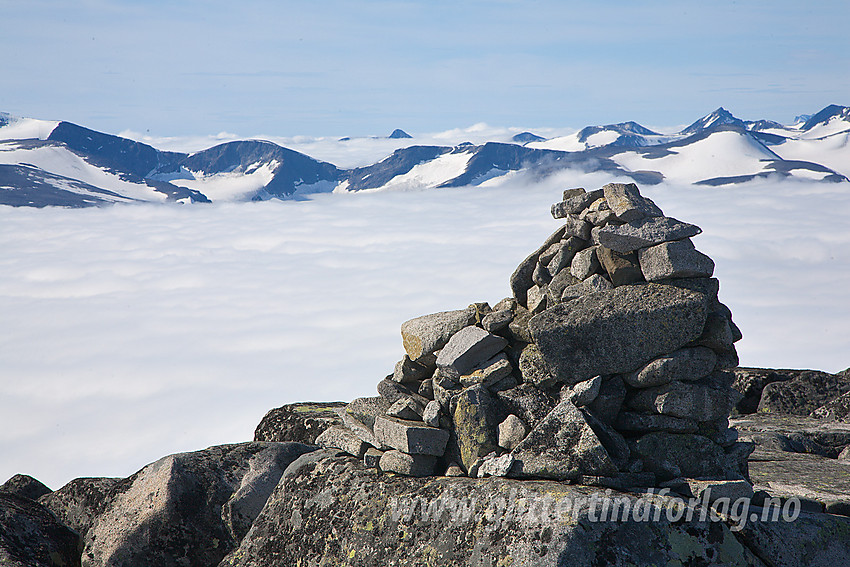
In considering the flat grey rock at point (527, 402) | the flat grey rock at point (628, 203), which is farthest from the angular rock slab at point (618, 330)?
the flat grey rock at point (628, 203)

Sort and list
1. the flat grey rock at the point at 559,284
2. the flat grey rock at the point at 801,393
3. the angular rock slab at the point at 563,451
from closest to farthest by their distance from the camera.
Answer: the angular rock slab at the point at 563,451 < the flat grey rock at the point at 559,284 < the flat grey rock at the point at 801,393

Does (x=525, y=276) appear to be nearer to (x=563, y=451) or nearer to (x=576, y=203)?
(x=576, y=203)

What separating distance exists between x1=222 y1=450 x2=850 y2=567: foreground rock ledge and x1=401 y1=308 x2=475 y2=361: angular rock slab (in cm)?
Result: 283

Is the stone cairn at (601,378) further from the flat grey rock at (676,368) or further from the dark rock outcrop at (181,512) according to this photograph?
the dark rock outcrop at (181,512)

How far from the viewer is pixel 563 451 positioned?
1192cm

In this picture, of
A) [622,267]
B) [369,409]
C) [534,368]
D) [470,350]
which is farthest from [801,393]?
[369,409]

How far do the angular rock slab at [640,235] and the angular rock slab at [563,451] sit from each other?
3.33 meters

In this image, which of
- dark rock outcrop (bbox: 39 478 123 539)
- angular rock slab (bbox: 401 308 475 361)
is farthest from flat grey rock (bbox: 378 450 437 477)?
dark rock outcrop (bbox: 39 478 123 539)

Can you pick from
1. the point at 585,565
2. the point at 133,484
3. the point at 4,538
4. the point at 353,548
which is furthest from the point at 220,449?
the point at 585,565

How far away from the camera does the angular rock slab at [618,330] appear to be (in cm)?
1220

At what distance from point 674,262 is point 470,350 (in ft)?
14.5

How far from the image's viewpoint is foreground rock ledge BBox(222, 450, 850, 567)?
35.4 feet

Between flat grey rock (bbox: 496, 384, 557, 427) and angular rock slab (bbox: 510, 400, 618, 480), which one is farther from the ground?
flat grey rock (bbox: 496, 384, 557, 427)

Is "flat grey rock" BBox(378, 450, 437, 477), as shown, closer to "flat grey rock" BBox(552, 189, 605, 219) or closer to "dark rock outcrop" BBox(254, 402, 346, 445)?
"dark rock outcrop" BBox(254, 402, 346, 445)
